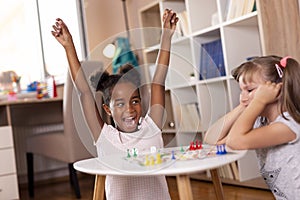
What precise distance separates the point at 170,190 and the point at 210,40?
3.97 feet

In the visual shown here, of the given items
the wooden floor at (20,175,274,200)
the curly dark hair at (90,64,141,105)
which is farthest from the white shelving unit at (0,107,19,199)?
the curly dark hair at (90,64,141,105)

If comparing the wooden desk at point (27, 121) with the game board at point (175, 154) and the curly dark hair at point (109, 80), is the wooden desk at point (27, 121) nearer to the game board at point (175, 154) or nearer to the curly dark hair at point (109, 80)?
the curly dark hair at point (109, 80)

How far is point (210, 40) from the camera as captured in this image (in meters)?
2.71

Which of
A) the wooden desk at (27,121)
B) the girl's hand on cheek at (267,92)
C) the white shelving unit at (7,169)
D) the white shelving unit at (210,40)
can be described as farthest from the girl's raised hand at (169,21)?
the wooden desk at (27,121)

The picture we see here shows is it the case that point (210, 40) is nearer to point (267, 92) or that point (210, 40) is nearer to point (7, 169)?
point (7, 169)

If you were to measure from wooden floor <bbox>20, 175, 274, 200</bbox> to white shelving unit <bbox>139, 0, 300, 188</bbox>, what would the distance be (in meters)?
0.19

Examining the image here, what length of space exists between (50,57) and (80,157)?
138 centimetres

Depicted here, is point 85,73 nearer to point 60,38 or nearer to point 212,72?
point 60,38

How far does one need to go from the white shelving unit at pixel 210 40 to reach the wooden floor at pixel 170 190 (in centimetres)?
19

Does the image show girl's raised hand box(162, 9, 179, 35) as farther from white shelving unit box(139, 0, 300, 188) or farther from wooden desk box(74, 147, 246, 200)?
wooden desk box(74, 147, 246, 200)

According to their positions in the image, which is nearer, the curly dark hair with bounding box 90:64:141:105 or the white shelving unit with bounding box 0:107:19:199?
the curly dark hair with bounding box 90:64:141:105

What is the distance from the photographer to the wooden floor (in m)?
2.14

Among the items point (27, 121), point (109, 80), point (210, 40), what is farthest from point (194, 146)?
point (27, 121)

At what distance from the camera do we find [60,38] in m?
1.31
